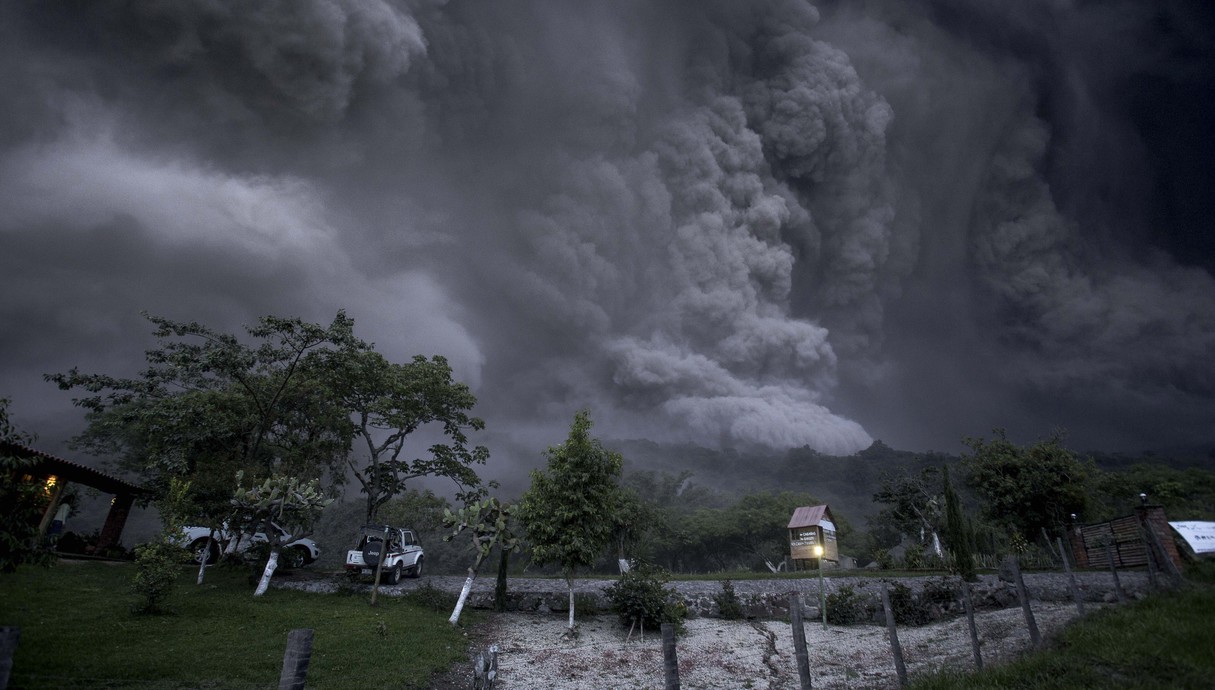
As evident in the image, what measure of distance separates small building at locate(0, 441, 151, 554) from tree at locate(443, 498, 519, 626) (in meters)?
17.7

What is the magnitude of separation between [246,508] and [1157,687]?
93.7ft

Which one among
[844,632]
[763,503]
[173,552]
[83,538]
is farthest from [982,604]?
[763,503]

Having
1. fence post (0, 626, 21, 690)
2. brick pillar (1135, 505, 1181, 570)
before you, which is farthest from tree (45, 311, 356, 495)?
brick pillar (1135, 505, 1181, 570)

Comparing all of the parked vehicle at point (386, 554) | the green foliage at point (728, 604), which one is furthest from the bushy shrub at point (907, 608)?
the parked vehicle at point (386, 554)

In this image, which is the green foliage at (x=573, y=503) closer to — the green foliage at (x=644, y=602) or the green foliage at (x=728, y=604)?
the green foliage at (x=644, y=602)

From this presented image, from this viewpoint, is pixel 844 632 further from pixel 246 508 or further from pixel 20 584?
pixel 20 584

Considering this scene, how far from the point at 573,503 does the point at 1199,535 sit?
1874 cm

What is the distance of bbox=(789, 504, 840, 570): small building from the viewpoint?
42188mm

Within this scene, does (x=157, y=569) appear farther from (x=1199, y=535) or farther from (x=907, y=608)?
(x=907, y=608)

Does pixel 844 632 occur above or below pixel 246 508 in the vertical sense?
below

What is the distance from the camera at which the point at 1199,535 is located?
10.2 metres

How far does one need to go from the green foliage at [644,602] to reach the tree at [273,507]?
13.7 metres

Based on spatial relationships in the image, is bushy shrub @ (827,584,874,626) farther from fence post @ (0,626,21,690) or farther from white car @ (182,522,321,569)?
fence post @ (0,626,21,690)

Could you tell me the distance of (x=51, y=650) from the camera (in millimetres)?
11656
